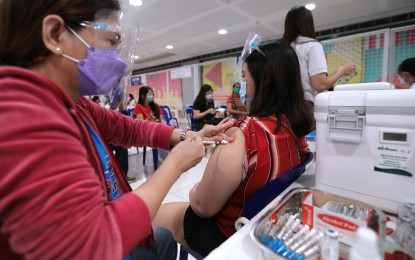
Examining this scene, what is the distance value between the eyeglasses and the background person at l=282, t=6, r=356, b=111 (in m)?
1.24

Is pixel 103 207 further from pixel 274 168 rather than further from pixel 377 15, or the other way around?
pixel 377 15

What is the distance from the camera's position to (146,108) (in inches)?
142

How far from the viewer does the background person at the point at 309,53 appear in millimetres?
1513

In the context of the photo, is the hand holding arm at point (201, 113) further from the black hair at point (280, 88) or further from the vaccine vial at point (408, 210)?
the vaccine vial at point (408, 210)

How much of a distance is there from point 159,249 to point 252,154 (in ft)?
1.71

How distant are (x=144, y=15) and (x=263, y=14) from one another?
202 centimetres

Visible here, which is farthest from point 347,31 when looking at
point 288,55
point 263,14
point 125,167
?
point 125,167

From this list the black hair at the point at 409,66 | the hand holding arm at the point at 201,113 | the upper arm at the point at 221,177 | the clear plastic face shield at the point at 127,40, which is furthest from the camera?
the hand holding arm at the point at 201,113

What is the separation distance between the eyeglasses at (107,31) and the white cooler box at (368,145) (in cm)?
71

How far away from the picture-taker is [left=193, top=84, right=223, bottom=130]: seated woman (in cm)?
414

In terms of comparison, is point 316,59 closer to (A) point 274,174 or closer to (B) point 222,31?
(A) point 274,174

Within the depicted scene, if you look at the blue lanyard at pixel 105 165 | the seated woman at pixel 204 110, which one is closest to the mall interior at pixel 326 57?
the blue lanyard at pixel 105 165

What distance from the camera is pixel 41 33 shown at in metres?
0.50

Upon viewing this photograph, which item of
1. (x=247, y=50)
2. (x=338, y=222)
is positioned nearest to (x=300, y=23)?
(x=247, y=50)
